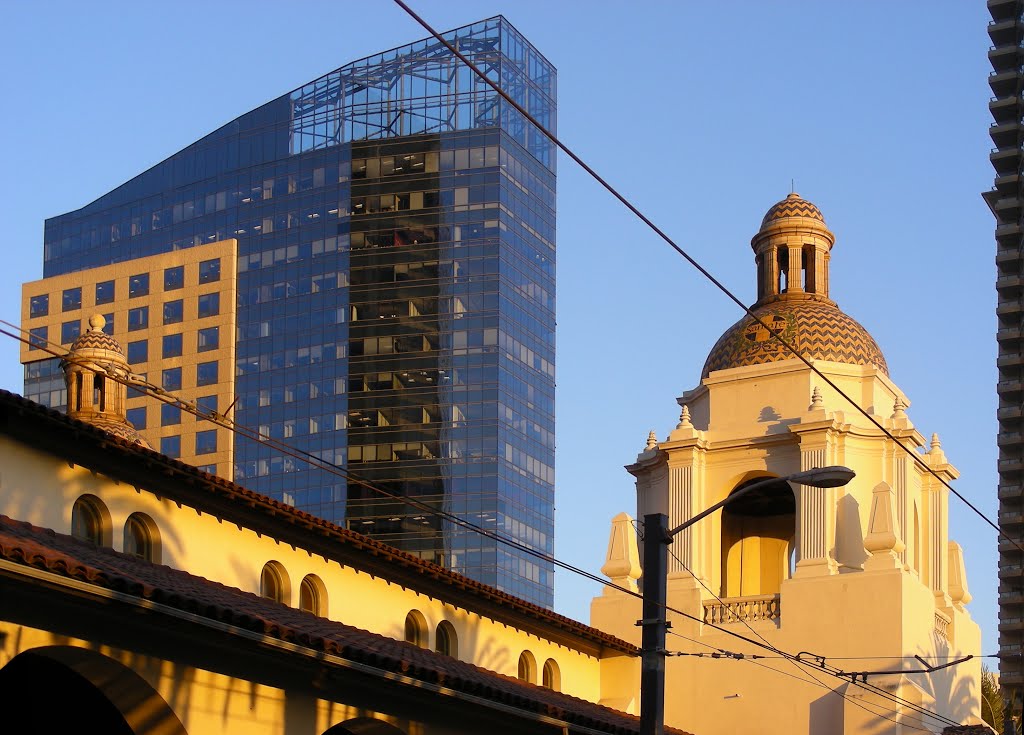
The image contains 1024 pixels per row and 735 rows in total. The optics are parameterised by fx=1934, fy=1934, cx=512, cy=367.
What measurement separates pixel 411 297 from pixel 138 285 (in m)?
22.1

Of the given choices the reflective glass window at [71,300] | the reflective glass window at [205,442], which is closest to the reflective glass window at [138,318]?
the reflective glass window at [71,300]

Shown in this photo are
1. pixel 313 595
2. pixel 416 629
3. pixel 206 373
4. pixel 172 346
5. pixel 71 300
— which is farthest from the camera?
pixel 71 300

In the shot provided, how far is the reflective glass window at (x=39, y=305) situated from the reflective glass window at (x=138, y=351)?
1039 cm

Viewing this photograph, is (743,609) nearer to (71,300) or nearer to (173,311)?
(173,311)

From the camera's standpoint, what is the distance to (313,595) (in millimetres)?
29641

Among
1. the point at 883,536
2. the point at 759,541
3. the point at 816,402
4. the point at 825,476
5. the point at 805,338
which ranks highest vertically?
the point at 805,338

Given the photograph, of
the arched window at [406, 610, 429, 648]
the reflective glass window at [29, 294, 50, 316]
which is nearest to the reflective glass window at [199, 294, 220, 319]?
the reflective glass window at [29, 294, 50, 316]

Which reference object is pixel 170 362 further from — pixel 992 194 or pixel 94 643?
pixel 94 643

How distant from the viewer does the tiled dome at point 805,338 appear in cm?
4303

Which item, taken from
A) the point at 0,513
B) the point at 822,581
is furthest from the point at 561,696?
the point at 0,513

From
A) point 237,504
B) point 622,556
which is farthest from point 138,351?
point 237,504

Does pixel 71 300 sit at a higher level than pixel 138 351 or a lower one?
higher

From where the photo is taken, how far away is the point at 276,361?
123875mm

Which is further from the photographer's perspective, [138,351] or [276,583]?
[138,351]
